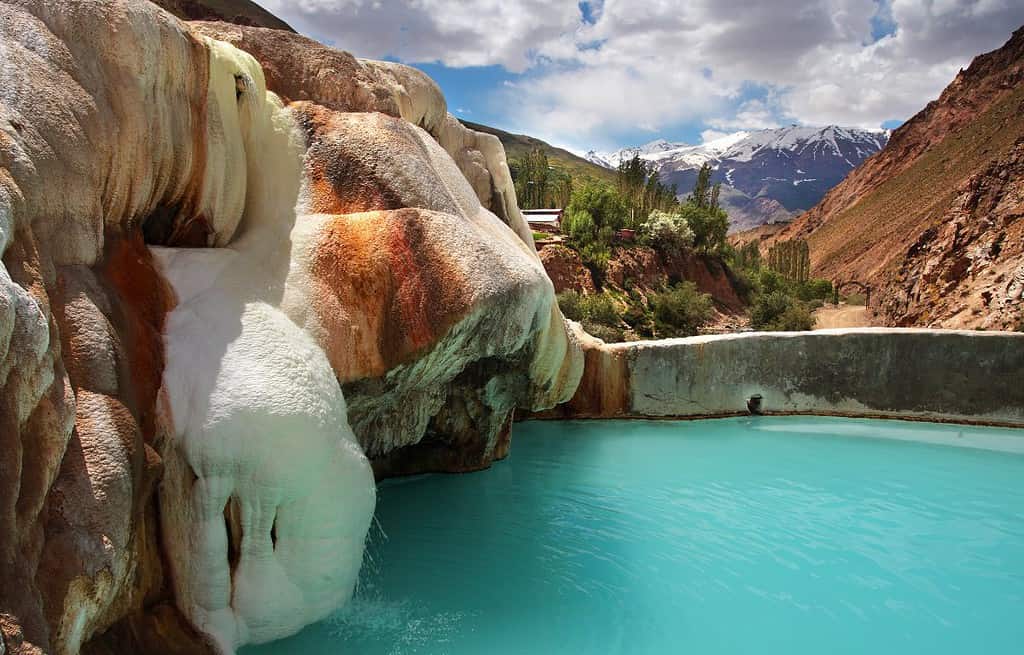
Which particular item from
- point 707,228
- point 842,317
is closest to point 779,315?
point 707,228

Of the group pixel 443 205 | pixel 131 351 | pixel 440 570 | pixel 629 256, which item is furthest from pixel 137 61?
pixel 629 256

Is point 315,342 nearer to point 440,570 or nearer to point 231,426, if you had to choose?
point 231,426

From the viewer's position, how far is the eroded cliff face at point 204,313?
3236 millimetres

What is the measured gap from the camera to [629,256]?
1006 inches

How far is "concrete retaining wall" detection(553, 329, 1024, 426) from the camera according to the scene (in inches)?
445

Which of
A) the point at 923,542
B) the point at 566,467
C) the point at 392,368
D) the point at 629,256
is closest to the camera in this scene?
the point at 392,368

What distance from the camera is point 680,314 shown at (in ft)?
71.4

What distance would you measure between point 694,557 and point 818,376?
21.9 feet

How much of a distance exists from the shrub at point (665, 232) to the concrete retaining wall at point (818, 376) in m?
15.2

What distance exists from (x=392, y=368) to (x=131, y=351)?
1.83 m

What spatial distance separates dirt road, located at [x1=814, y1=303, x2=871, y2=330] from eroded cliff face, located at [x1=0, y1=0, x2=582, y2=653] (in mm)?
24707

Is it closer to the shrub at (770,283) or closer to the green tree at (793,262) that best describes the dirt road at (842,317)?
the shrub at (770,283)

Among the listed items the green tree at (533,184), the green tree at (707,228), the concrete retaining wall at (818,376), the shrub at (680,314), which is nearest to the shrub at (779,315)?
the shrub at (680,314)

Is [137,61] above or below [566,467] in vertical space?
above
